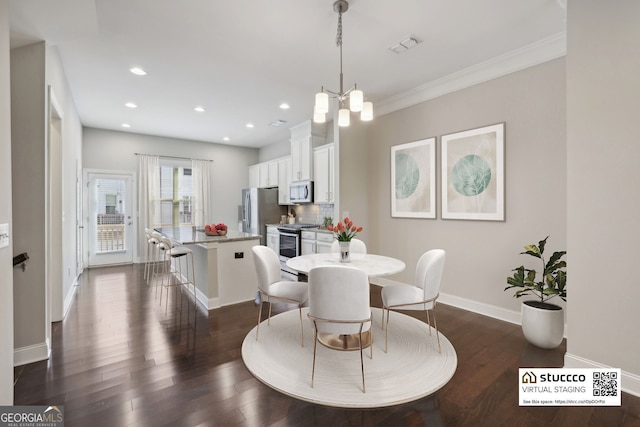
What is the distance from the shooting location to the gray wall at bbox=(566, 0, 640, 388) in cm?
190

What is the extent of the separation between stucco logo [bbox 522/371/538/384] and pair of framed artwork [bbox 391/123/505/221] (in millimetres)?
1584

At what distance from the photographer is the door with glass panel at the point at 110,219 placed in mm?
6020

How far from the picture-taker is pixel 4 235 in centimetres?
141

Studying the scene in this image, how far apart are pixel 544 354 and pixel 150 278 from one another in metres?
5.49

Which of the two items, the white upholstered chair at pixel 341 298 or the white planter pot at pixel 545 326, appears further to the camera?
the white planter pot at pixel 545 326

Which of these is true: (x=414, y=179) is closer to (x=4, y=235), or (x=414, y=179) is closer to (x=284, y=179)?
(x=284, y=179)

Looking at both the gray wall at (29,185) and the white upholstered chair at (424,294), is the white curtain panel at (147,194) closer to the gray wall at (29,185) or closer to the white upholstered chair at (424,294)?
the gray wall at (29,185)

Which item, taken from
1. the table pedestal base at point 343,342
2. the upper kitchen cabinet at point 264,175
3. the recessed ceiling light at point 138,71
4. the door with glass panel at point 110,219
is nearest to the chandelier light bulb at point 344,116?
the table pedestal base at point 343,342

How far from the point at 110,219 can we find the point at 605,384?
7.70 meters

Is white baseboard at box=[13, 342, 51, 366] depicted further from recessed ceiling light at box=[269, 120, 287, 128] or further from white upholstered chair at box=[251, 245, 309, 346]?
recessed ceiling light at box=[269, 120, 287, 128]

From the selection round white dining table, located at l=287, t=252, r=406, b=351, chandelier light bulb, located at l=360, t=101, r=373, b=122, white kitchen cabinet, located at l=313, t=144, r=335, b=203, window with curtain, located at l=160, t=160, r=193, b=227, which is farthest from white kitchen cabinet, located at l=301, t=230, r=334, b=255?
window with curtain, located at l=160, t=160, r=193, b=227

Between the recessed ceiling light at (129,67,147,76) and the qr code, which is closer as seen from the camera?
the qr code

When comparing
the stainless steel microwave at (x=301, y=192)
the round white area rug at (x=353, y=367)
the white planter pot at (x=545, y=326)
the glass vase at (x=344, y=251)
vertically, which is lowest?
the round white area rug at (x=353, y=367)

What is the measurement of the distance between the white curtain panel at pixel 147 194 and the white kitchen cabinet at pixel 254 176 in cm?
214
